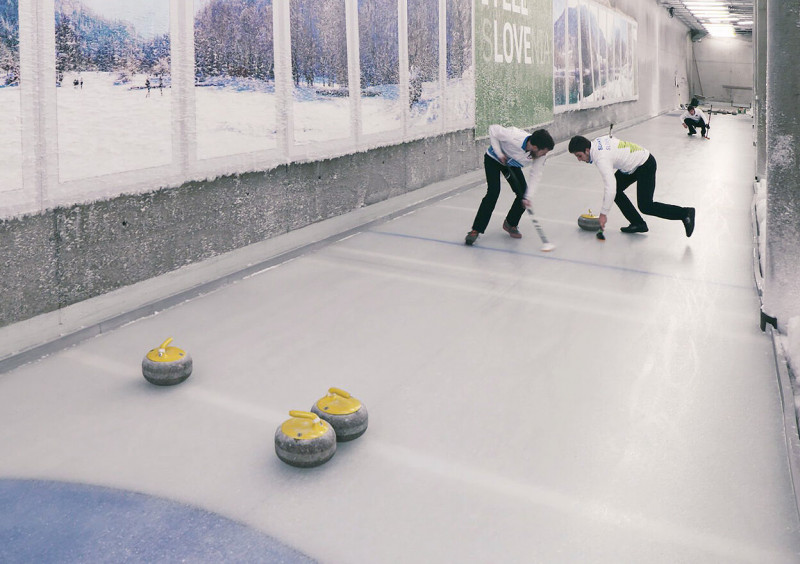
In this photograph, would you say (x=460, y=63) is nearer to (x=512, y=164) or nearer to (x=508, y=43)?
(x=508, y=43)

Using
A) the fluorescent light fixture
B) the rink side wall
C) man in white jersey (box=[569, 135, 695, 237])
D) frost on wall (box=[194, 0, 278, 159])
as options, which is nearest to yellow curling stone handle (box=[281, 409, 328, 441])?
the rink side wall

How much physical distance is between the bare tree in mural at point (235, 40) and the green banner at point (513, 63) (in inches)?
219

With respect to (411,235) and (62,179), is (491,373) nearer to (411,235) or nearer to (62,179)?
(62,179)

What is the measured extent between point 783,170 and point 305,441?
140 inches

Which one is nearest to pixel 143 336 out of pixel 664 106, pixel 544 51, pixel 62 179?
pixel 62 179

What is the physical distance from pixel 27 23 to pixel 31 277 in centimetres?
150

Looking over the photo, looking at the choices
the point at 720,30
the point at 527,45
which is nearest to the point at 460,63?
the point at 527,45

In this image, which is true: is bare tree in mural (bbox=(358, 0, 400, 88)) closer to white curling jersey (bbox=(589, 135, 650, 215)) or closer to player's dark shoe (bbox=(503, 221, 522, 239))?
player's dark shoe (bbox=(503, 221, 522, 239))

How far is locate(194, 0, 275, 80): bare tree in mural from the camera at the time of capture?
5895 millimetres

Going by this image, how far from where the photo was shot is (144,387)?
161 inches

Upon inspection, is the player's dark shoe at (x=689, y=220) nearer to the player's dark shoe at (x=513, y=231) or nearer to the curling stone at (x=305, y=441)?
the player's dark shoe at (x=513, y=231)

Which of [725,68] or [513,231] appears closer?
[513,231]

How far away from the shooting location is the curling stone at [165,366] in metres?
3.98

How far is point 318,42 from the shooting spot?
24.1 feet
